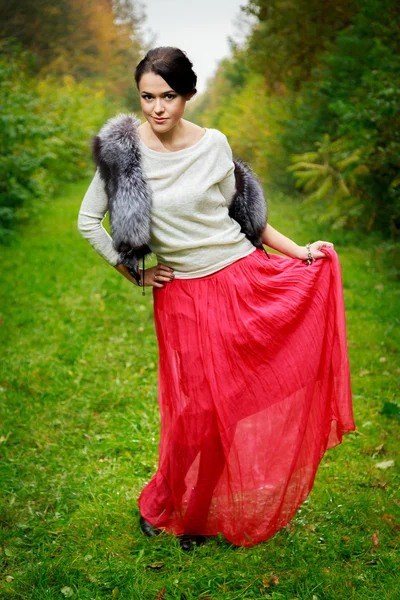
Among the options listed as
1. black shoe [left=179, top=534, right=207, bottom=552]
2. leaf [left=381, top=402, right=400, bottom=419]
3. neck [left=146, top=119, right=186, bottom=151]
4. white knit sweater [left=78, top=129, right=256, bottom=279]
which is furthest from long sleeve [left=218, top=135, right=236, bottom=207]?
leaf [left=381, top=402, right=400, bottom=419]

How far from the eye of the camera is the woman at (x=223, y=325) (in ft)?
7.86

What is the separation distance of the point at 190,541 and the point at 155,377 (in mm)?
2023

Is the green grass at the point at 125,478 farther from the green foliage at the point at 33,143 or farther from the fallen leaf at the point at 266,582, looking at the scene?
the green foliage at the point at 33,143

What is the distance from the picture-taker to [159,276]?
2.58 metres

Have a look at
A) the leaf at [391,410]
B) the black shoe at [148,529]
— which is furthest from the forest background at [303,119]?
the black shoe at [148,529]

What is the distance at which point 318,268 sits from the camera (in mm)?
2744

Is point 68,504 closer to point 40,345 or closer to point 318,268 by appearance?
point 318,268

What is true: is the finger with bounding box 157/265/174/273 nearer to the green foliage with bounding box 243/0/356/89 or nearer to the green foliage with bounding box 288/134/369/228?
the green foliage with bounding box 288/134/369/228

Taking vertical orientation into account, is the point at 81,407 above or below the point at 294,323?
below

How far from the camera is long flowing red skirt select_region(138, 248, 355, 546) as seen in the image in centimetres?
257

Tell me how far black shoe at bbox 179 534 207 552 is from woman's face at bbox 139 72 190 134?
75.1 inches

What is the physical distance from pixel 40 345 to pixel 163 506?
290cm

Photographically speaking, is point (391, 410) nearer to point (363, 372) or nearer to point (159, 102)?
point (363, 372)

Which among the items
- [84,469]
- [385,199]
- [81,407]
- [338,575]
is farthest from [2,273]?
[338,575]
